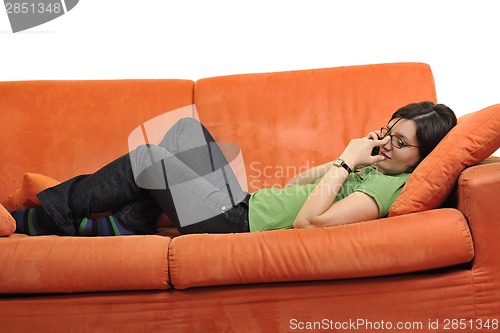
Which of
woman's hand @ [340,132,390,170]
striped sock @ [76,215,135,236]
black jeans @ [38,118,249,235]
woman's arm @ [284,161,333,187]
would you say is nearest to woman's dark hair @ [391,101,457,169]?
woman's hand @ [340,132,390,170]

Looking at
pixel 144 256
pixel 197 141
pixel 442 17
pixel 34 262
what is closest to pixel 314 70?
pixel 197 141

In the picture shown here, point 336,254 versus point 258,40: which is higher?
point 258,40

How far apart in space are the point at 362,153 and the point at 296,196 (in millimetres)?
272

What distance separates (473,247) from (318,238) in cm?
46

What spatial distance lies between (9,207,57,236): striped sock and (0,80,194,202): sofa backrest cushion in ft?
1.31

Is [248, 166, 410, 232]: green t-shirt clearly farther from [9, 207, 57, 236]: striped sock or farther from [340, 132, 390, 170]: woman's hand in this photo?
[9, 207, 57, 236]: striped sock

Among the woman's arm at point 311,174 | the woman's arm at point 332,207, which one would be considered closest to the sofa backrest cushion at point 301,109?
the woman's arm at point 311,174

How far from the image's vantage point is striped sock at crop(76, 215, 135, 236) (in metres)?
2.11

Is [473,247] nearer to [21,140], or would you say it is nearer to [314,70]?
[314,70]

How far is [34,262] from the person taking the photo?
5.99 feet

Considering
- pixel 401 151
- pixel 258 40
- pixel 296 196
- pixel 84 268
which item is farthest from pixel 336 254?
pixel 258 40

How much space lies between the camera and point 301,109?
8.34 feet

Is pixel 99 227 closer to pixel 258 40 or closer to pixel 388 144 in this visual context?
pixel 388 144

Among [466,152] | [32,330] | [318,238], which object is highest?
[466,152]
